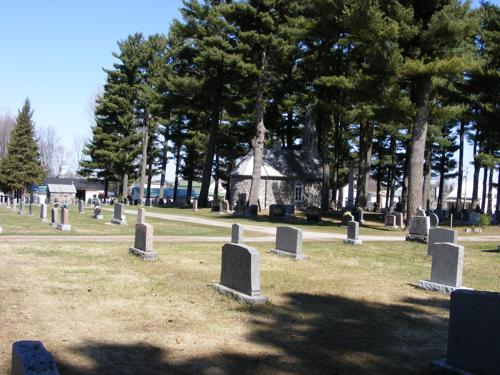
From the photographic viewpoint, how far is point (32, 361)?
319cm

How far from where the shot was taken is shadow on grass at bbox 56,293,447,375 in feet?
17.3

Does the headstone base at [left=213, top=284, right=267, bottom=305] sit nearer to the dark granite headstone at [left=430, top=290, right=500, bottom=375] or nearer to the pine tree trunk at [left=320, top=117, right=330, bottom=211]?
the dark granite headstone at [left=430, top=290, right=500, bottom=375]

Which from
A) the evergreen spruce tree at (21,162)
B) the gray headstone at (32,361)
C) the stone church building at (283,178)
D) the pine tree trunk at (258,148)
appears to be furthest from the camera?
the evergreen spruce tree at (21,162)

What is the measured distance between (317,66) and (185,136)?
20.6m

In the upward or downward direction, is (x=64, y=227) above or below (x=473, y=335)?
below

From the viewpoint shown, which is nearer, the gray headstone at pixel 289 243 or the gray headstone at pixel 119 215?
the gray headstone at pixel 289 243

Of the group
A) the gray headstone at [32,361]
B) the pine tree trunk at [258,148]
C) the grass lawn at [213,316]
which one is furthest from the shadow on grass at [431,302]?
the pine tree trunk at [258,148]

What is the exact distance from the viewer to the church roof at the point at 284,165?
45700mm

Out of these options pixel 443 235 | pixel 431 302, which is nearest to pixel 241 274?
pixel 431 302

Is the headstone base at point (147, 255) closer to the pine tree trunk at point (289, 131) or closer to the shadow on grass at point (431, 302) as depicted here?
the shadow on grass at point (431, 302)

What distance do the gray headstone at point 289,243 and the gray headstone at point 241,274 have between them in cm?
465

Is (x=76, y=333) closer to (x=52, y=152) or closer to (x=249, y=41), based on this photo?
(x=249, y=41)

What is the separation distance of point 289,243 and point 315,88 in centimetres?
2878

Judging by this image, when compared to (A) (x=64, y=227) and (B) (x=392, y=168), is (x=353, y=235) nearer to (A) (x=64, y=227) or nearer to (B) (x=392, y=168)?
(A) (x=64, y=227)
